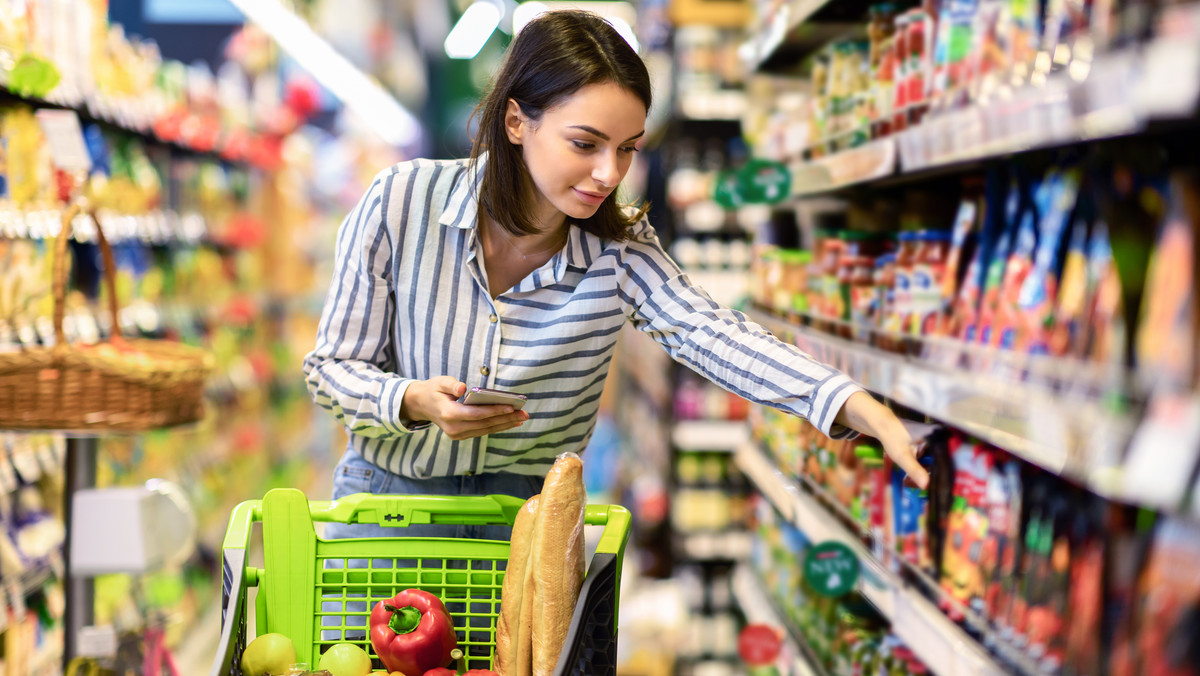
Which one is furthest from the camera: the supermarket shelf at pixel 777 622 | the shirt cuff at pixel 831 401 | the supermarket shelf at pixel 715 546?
the supermarket shelf at pixel 715 546

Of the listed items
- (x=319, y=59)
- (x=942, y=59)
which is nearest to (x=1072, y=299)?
(x=942, y=59)

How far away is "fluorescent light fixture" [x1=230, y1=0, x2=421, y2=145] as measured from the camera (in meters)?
4.76

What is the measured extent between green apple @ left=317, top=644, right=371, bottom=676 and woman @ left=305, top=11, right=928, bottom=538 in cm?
31

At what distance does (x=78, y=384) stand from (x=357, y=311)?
0.95 metres

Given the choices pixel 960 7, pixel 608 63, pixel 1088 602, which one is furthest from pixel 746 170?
pixel 1088 602

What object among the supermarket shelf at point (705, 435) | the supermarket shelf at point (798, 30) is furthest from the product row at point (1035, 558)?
the supermarket shelf at point (705, 435)

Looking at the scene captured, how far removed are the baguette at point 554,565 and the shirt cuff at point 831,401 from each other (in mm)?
377

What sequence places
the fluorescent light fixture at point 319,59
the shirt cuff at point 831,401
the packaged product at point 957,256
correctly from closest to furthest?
the shirt cuff at point 831,401
the packaged product at point 957,256
the fluorescent light fixture at point 319,59

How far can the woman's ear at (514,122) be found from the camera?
67.1 inches

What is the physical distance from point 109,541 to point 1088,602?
2142mm

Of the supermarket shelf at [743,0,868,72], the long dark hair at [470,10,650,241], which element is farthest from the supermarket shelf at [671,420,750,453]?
the long dark hair at [470,10,650,241]

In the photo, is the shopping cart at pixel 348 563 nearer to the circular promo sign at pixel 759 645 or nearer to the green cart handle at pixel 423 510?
the green cart handle at pixel 423 510

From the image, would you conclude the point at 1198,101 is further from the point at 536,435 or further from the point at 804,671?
the point at 804,671

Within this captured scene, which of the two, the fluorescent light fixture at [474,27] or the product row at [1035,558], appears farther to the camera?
the fluorescent light fixture at [474,27]
